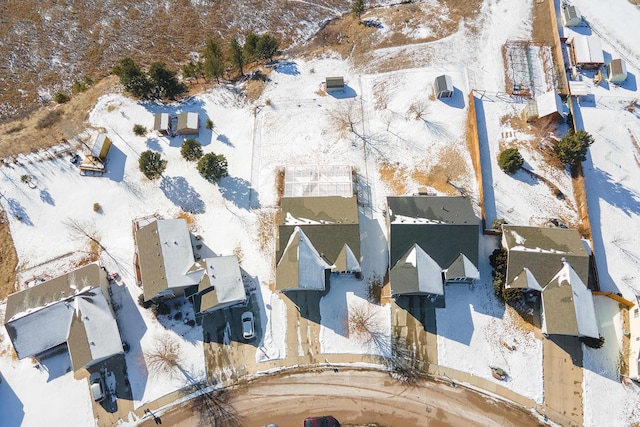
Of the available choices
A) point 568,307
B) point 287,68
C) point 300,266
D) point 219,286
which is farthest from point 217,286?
point 568,307

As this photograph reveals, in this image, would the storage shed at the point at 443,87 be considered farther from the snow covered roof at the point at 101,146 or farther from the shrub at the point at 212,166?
the snow covered roof at the point at 101,146

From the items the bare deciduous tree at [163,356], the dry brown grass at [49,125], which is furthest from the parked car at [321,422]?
the dry brown grass at [49,125]

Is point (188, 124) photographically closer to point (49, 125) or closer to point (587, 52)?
point (49, 125)

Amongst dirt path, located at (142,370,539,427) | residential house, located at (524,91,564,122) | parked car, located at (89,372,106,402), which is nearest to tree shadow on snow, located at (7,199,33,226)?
parked car, located at (89,372,106,402)

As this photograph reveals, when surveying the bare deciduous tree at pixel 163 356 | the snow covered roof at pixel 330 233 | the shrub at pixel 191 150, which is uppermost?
the shrub at pixel 191 150

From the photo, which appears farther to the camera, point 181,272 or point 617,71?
point 617,71

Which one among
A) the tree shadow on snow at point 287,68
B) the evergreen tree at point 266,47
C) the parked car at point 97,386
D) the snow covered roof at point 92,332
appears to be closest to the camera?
the snow covered roof at point 92,332

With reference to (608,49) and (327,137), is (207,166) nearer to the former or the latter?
(327,137)
